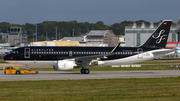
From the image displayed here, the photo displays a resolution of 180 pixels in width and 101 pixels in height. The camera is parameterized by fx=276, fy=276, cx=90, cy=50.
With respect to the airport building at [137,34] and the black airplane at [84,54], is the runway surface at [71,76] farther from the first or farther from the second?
the airport building at [137,34]

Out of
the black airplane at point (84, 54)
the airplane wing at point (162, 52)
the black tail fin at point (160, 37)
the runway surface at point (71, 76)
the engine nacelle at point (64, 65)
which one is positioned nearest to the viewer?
the runway surface at point (71, 76)

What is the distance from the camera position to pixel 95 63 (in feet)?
130

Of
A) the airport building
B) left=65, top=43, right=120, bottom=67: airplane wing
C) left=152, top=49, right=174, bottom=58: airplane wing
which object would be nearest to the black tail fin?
left=152, top=49, right=174, bottom=58: airplane wing

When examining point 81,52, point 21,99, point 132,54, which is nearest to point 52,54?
point 81,52

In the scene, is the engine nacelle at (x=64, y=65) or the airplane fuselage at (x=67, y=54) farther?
the airplane fuselage at (x=67, y=54)

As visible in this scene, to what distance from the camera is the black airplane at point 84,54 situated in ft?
128

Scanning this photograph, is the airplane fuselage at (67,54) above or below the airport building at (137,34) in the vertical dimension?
below

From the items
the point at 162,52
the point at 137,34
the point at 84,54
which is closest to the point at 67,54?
the point at 84,54

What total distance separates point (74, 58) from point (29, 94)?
19.0 m

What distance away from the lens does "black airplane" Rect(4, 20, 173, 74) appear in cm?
3891

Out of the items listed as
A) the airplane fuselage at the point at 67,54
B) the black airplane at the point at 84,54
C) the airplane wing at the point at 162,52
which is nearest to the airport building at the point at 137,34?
the black airplane at the point at 84,54

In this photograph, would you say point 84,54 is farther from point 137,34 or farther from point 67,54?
point 137,34

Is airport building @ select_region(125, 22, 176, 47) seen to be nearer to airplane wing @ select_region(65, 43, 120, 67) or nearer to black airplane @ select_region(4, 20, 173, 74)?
black airplane @ select_region(4, 20, 173, 74)

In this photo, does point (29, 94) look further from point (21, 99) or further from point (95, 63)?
point (95, 63)
